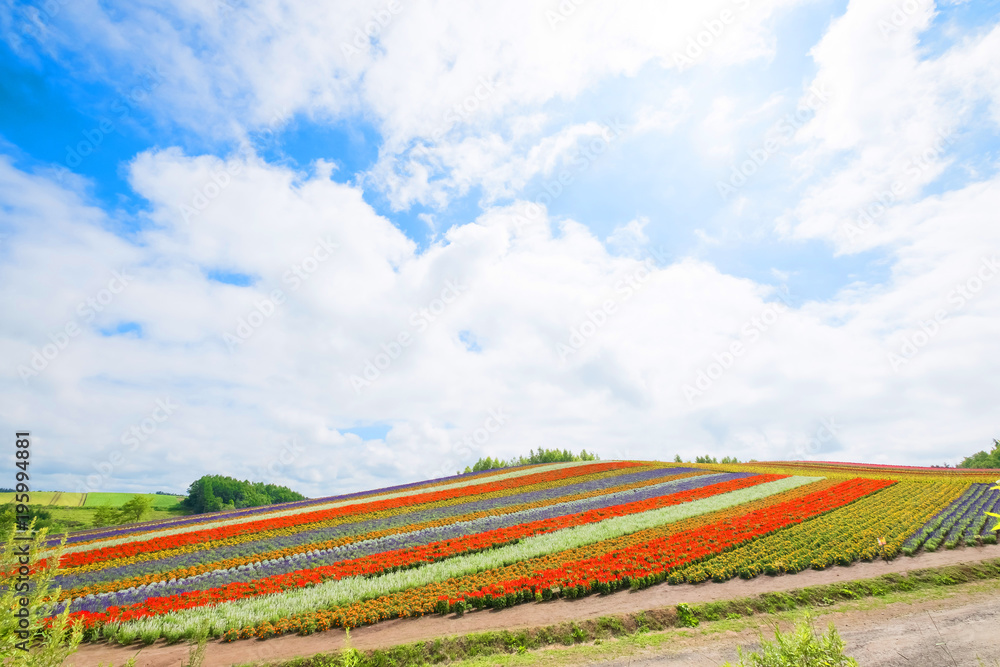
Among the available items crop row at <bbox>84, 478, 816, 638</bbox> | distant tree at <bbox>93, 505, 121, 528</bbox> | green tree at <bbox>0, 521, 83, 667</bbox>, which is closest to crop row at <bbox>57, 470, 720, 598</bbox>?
crop row at <bbox>84, 478, 816, 638</bbox>

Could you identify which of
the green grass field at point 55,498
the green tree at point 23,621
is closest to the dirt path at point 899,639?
the green tree at point 23,621

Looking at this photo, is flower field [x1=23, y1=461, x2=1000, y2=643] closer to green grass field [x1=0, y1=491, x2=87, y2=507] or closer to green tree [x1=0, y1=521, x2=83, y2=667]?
green tree [x1=0, y1=521, x2=83, y2=667]

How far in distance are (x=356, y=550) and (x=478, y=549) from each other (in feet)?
18.1

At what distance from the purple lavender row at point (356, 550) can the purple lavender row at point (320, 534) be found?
8.79 feet

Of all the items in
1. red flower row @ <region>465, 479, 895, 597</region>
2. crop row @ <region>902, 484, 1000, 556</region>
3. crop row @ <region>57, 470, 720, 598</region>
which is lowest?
crop row @ <region>902, 484, 1000, 556</region>

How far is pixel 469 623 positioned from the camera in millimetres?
10805

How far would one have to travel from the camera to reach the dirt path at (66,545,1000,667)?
9828 mm

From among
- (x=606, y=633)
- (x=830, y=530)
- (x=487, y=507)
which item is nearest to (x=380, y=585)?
(x=606, y=633)

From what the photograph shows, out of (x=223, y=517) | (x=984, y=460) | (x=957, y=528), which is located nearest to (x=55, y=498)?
(x=223, y=517)

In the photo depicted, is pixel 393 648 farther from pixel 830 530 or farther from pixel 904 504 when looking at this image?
pixel 904 504

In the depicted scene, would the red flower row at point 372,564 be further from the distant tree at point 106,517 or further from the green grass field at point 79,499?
the green grass field at point 79,499

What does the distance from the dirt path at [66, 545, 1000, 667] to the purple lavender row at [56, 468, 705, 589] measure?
8.53 metres

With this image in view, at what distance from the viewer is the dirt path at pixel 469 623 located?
983 cm

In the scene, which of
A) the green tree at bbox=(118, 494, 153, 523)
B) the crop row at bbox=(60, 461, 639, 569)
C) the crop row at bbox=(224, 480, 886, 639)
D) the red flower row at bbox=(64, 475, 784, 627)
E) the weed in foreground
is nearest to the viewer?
the weed in foreground
